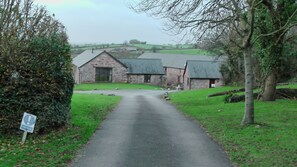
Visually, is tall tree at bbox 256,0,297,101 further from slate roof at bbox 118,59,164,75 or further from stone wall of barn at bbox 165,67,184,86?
stone wall of barn at bbox 165,67,184,86

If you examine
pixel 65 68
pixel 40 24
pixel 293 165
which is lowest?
pixel 293 165

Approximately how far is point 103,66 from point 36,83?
52706 mm

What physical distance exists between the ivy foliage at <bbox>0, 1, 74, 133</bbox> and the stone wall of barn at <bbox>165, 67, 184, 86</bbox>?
202 ft

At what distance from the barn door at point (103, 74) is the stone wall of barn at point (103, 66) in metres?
0.64

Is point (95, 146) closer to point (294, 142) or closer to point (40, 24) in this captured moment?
point (294, 142)

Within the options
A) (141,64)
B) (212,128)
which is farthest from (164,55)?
(212,128)

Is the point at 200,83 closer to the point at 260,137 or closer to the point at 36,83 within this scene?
the point at 260,137

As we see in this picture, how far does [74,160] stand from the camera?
8453 mm

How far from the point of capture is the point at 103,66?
6397 cm

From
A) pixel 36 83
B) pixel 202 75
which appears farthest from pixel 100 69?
pixel 36 83

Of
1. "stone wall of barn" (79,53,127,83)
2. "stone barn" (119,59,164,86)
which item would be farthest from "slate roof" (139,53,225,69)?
"stone wall of barn" (79,53,127,83)

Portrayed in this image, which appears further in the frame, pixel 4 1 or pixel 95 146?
pixel 4 1

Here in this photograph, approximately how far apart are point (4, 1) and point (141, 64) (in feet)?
170

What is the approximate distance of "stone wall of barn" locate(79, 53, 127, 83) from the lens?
6262cm
